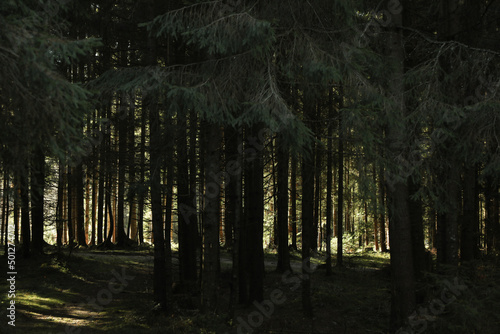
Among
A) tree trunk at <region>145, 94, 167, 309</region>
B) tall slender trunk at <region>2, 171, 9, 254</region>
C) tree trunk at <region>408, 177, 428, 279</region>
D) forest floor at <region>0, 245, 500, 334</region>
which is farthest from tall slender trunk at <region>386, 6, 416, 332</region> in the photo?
tall slender trunk at <region>2, 171, 9, 254</region>

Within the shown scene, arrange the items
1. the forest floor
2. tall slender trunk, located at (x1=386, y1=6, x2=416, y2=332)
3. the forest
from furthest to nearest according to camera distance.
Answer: tall slender trunk, located at (x1=386, y1=6, x2=416, y2=332)
the forest floor
the forest

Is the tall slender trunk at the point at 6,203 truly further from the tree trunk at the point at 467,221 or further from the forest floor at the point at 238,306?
the tree trunk at the point at 467,221

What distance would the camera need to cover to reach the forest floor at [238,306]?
23.1 ft

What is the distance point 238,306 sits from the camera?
36.9 ft

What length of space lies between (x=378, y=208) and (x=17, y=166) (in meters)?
6.37

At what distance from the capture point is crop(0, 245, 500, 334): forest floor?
7.03 m

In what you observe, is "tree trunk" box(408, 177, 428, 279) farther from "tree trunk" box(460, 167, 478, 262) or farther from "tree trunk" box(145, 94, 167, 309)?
"tree trunk" box(145, 94, 167, 309)

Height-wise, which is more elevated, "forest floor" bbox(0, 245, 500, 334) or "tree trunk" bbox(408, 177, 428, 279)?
"tree trunk" bbox(408, 177, 428, 279)

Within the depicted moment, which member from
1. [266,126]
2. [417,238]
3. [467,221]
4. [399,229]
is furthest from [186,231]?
[467,221]

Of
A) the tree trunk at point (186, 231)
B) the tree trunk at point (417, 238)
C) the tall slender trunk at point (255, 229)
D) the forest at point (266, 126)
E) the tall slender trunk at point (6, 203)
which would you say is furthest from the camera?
the tree trunk at point (186, 231)

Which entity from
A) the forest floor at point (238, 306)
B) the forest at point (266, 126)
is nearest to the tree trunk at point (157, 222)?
the forest at point (266, 126)

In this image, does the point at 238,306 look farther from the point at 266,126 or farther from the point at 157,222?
the point at 266,126

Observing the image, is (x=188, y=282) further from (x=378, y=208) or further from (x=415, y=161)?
(x=415, y=161)

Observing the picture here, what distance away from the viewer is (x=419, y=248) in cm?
1013
